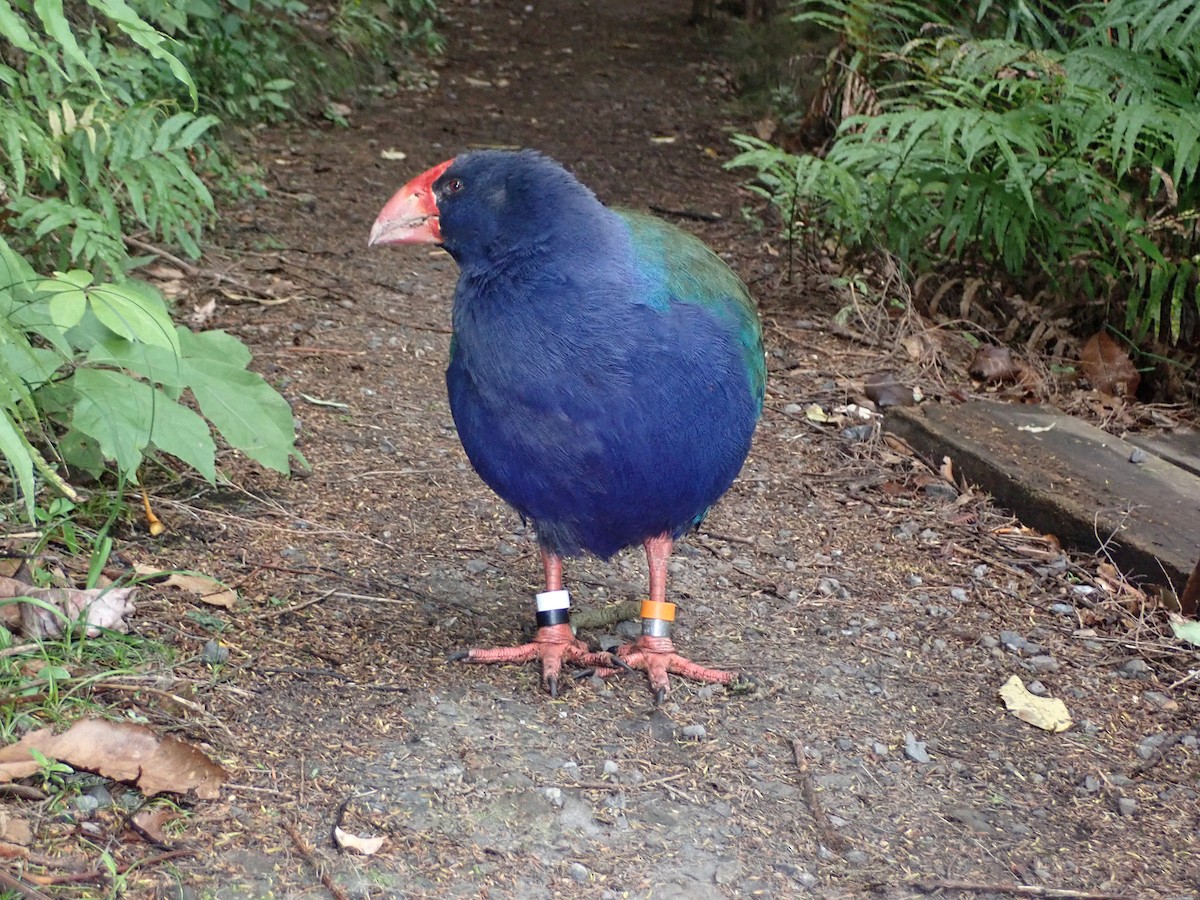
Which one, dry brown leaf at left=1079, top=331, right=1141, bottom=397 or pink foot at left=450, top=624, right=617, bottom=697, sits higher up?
pink foot at left=450, top=624, right=617, bottom=697

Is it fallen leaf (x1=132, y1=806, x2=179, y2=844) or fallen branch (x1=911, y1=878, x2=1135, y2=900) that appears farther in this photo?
fallen branch (x1=911, y1=878, x2=1135, y2=900)

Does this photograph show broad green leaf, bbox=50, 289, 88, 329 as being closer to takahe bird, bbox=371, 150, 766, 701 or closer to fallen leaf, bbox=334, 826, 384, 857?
takahe bird, bbox=371, 150, 766, 701

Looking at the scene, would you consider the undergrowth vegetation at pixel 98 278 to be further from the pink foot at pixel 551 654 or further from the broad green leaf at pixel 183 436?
the pink foot at pixel 551 654

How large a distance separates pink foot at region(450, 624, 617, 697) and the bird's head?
0.89m

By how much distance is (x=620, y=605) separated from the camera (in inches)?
136

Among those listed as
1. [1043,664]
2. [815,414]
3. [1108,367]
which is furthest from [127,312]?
[1108,367]

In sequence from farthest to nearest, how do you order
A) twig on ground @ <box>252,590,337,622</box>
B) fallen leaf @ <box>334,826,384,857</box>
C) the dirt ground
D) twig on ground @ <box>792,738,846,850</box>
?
1. twig on ground @ <box>252,590,337,622</box>
2. twig on ground @ <box>792,738,846,850</box>
3. the dirt ground
4. fallen leaf @ <box>334,826,384,857</box>

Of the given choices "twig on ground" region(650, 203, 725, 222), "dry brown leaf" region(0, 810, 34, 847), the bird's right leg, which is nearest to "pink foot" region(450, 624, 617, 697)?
the bird's right leg

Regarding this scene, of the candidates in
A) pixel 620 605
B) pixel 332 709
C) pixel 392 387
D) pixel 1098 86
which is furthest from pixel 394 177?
pixel 332 709

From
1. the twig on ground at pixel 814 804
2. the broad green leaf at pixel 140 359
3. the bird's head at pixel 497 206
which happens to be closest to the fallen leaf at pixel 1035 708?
the twig on ground at pixel 814 804

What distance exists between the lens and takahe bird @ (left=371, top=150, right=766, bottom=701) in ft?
8.90

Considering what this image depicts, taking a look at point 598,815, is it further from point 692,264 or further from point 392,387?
point 392,387

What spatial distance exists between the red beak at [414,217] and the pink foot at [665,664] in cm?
107

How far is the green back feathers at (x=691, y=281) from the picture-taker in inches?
111
